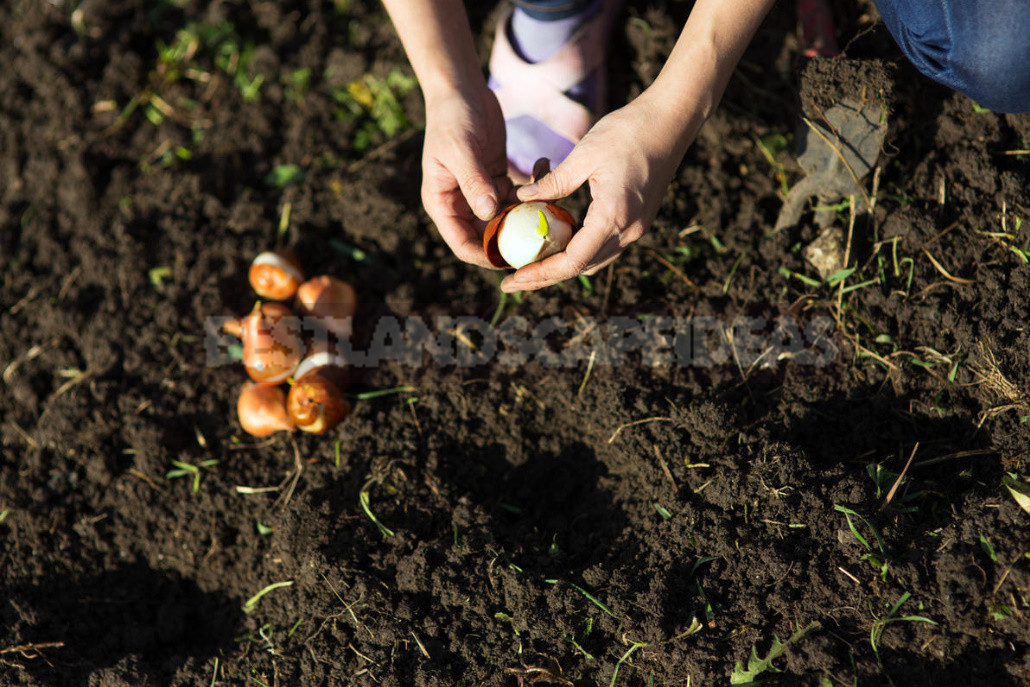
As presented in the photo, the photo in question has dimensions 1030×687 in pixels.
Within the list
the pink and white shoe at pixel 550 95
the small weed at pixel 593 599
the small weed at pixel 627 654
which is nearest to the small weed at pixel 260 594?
the small weed at pixel 593 599

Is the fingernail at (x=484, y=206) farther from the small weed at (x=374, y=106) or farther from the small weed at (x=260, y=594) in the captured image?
the small weed at (x=260, y=594)

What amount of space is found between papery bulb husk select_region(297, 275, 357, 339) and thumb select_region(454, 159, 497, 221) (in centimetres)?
68

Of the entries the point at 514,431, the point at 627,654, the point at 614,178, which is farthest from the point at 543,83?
the point at 627,654

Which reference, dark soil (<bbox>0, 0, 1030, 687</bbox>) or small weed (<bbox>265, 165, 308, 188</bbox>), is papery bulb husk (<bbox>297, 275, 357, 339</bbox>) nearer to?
dark soil (<bbox>0, 0, 1030, 687</bbox>)

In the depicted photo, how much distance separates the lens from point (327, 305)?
2.35m

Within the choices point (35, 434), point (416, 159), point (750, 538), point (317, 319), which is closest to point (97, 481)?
point (35, 434)

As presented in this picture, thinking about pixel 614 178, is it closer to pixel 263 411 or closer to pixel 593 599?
pixel 593 599

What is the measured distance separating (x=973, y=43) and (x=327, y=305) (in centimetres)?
189

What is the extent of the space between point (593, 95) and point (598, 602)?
162 cm

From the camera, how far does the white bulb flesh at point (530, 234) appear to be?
70.5 inches

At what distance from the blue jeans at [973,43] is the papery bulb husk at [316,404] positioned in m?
1.85

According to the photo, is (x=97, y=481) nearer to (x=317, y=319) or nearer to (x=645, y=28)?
(x=317, y=319)

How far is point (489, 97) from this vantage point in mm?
2117

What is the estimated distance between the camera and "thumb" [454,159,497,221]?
186cm
